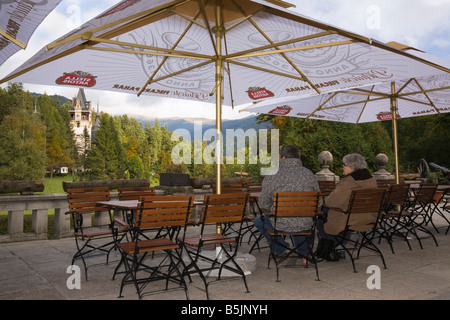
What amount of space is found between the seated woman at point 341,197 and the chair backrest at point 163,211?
226 centimetres

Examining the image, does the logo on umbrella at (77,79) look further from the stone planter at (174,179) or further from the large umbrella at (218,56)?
the stone planter at (174,179)

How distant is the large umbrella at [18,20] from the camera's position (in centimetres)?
364

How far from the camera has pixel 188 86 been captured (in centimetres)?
762

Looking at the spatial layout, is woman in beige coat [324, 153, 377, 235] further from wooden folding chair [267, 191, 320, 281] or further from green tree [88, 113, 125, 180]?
green tree [88, 113, 125, 180]

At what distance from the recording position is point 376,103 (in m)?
11.1

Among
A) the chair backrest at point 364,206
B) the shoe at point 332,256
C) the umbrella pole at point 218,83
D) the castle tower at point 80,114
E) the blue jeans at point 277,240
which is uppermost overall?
the castle tower at point 80,114

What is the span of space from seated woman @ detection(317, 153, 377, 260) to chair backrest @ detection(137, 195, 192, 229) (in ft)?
7.40

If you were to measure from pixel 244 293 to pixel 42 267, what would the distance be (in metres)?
2.94

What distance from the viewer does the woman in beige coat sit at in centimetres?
567

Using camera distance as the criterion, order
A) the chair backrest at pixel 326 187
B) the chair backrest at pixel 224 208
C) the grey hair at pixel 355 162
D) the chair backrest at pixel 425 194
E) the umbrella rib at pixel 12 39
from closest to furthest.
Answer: the umbrella rib at pixel 12 39 → the chair backrest at pixel 224 208 → the grey hair at pixel 355 162 → the chair backrest at pixel 425 194 → the chair backrest at pixel 326 187

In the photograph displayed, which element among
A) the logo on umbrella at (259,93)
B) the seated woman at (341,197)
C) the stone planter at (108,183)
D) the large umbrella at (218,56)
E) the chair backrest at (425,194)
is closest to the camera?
the large umbrella at (218,56)

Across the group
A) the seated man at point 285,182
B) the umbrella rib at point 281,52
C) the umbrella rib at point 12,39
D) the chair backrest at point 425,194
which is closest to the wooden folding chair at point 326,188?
the chair backrest at point 425,194
